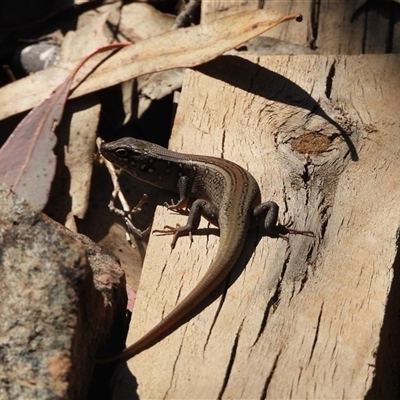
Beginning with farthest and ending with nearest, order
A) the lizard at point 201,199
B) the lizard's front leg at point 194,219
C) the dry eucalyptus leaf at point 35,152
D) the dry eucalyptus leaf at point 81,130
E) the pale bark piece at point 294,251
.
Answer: the dry eucalyptus leaf at point 81,130 < the dry eucalyptus leaf at point 35,152 < the lizard's front leg at point 194,219 < the lizard at point 201,199 < the pale bark piece at point 294,251

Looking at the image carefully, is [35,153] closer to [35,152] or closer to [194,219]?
[35,152]

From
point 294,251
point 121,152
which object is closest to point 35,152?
point 121,152

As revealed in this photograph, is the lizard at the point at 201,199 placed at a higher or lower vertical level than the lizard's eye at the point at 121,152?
lower

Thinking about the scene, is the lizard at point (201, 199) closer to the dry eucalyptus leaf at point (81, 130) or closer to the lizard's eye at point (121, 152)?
the lizard's eye at point (121, 152)

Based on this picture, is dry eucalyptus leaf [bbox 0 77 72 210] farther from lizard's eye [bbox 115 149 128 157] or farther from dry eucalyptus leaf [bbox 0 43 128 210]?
lizard's eye [bbox 115 149 128 157]

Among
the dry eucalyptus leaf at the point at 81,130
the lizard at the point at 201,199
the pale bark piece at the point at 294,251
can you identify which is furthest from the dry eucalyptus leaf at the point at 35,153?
the pale bark piece at the point at 294,251

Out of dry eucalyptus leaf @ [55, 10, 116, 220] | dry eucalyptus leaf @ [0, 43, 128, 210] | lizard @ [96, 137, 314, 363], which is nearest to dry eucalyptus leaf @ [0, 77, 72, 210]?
dry eucalyptus leaf @ [0, 43, 128, 210]
